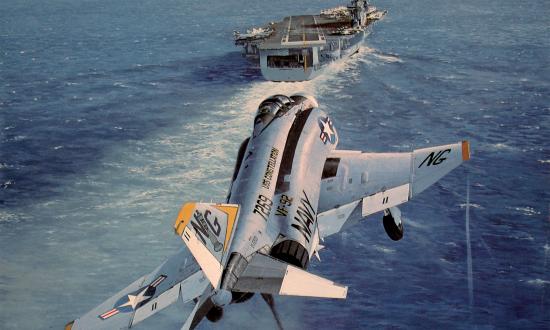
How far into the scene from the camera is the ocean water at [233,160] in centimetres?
3491

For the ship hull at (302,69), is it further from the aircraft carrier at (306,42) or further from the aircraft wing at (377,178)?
the aircraft wing at (377,178)

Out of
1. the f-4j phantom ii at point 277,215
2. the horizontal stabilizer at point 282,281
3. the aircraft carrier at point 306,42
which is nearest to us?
the horizontal stabilizer at point 282,281

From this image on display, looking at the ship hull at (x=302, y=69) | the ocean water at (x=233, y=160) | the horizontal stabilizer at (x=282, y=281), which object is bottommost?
the ocean water at (x=233, y=160)

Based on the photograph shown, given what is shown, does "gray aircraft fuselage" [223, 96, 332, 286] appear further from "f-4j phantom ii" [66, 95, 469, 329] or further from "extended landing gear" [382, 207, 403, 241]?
"extended landing gear" [382, 207, 403, 241]

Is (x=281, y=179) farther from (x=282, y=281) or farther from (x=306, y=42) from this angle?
(x=306, y=42)

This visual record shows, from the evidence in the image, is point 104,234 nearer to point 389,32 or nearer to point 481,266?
point 481,266

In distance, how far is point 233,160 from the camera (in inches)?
2090

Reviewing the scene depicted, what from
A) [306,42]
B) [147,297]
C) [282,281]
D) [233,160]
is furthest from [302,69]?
[282,281]

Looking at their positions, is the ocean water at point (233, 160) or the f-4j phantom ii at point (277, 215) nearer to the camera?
the f-4j phantom ii at point (277, 215)

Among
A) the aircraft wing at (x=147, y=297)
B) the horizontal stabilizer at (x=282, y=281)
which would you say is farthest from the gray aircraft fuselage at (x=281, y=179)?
the aircraft wing at (x=147, y=297)

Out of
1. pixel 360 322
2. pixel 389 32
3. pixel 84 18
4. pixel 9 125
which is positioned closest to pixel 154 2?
pixel 84 18

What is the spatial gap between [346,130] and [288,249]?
32.2 metres

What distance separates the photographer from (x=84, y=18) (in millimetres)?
146125

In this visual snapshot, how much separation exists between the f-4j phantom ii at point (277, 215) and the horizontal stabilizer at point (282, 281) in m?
0.04
